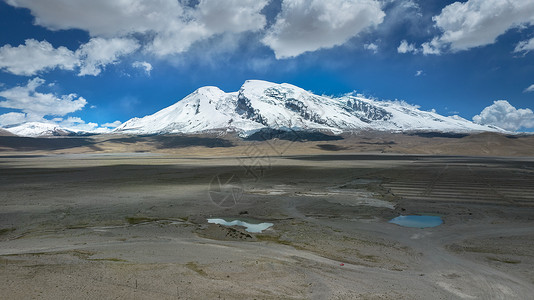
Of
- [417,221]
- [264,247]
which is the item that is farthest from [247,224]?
[417,221]

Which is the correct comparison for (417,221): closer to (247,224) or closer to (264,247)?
(247,224)

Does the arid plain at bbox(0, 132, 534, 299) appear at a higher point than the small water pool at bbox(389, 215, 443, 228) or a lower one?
higher

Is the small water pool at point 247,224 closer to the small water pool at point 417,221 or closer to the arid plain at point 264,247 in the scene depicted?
the arid plain at point 264,247

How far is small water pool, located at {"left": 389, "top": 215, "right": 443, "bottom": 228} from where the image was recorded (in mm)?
19031

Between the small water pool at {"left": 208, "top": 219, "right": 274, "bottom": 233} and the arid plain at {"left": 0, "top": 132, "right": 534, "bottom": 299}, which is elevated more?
the arid plain at {"left": 0, "top": 132, "right": 534, "bottom": 299}

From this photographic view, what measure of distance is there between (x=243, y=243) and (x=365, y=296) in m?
6.86

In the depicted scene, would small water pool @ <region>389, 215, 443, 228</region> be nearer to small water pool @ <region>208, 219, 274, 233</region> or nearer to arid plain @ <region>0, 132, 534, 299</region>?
arid plain @ <region>0, 132, 534, 299</region>

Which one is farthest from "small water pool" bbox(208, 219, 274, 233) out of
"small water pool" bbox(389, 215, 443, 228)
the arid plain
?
"small water pool" bbox(389, 215, 443, 228)

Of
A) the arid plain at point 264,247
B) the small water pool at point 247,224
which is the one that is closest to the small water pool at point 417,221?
the arid plain at point 264,247

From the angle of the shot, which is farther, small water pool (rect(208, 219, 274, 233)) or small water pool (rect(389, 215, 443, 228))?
small water pool (rect(389, 215, 443, 228))

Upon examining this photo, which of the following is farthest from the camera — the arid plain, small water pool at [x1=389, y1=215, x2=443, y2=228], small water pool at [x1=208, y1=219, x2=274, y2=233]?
small water pool at [x1=389, y1=215, x2=443, y2=228]

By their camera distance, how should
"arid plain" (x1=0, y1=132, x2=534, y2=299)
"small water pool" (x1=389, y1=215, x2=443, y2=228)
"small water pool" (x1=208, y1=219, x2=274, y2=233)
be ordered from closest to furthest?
1. "arid plain" (x1=0, y1=132, x2=534, y2=299)
2. "small water pool" (x1=208, y1=219, x2=274, y2=233)
3. "small water pool" (x1=389, y1=215, x2=443, y2=228)

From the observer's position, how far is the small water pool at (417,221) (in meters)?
19.0

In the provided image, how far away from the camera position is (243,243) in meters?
14.6
